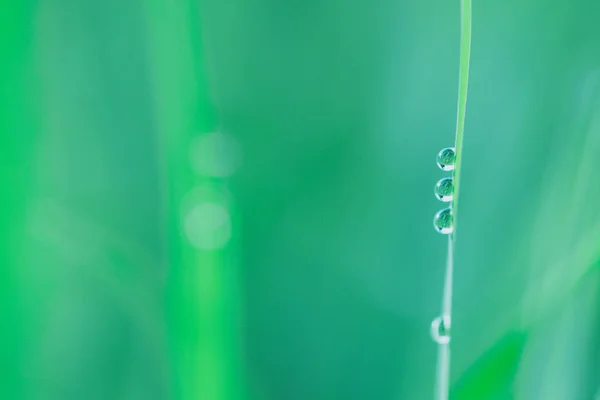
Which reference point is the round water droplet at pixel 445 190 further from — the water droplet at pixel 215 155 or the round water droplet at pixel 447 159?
the water droplet at pixel 215 155

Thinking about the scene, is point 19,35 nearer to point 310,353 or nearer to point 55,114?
point 55,114

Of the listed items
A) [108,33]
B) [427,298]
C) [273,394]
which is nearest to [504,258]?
[427,298]

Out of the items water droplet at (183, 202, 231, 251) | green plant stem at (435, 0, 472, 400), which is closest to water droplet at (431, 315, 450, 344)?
green plant stem at (435, 0, 472, 400)

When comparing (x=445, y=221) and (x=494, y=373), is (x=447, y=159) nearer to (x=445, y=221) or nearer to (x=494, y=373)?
(x=445, y=221)

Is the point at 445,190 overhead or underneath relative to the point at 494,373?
overhead

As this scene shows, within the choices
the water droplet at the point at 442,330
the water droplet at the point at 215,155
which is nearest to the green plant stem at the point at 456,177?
the water droplet at the point at 442,330

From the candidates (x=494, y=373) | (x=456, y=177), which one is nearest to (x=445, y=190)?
(x=456, y=177)
